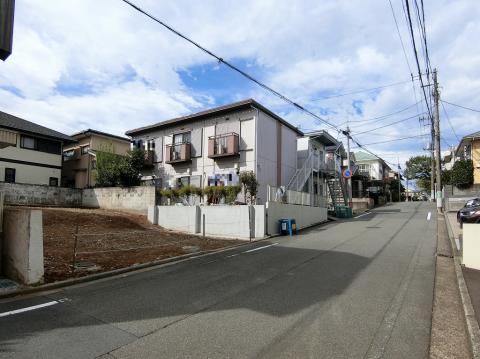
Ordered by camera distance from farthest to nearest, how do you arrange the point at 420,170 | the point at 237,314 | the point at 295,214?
1. the point at 420,170
2. the point at 295,214
3. the point at 237,314

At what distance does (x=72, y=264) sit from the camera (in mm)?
8680

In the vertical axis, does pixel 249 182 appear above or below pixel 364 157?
below

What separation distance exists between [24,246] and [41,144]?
76.0ft

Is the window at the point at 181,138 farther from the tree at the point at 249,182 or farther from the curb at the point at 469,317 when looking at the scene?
the curb at the point at 469,317

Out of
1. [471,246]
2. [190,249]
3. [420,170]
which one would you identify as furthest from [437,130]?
[420,170]

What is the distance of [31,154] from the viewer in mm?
25688

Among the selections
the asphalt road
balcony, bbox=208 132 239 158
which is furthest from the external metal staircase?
the asphalt road

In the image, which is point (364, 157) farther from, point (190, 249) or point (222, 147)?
point (190, 249)

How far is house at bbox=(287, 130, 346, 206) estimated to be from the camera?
24.8 metres

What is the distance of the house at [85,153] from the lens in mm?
29188

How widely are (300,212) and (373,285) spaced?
40.6 ft

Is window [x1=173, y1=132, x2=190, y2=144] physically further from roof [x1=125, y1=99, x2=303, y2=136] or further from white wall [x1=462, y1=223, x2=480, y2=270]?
white wall [x1=462, y1=223, x2=480, y2=270]

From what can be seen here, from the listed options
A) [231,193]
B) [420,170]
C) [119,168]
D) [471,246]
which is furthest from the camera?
[420,170]

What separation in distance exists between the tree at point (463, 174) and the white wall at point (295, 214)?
16.5 meters
